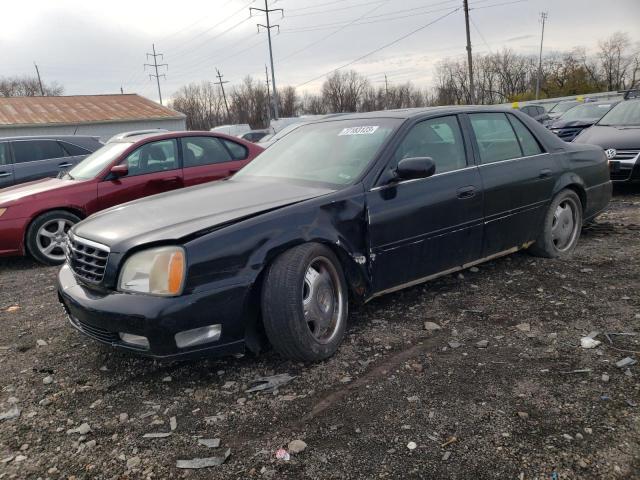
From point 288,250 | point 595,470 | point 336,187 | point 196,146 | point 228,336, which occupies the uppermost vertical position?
point 196,146

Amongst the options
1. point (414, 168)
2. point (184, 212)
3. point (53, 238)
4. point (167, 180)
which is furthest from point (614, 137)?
point (53, 238)

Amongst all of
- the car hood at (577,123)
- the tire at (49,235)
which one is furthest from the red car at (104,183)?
the car hood at (577,123)

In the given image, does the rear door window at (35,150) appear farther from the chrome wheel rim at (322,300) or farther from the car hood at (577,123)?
the car hood at (577,123)

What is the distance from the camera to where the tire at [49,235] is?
5945 mm

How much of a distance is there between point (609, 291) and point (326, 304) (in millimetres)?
2403

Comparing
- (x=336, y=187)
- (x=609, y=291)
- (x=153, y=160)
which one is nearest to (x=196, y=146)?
(x=153, y=160)

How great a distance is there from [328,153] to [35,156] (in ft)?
21.3

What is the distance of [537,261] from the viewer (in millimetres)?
4820

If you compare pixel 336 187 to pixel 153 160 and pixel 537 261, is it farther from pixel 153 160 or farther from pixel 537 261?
pixel 153 160

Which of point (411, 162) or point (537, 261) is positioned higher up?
point (411, 162)

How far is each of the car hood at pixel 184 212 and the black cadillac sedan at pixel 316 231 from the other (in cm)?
1

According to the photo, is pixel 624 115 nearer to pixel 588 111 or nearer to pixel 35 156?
pixel 588 111

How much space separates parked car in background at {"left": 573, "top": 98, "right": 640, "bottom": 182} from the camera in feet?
25.3

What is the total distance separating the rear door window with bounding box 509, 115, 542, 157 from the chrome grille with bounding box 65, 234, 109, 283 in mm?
3613
